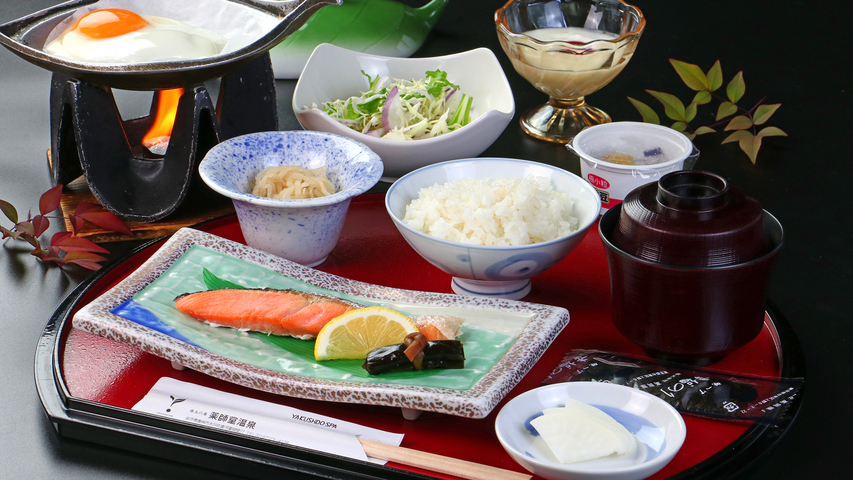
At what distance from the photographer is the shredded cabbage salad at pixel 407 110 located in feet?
6.57

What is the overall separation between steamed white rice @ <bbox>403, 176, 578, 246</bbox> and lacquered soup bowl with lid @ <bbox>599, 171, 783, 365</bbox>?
0.59ft

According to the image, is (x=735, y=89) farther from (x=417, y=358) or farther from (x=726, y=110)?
(x=417, y=358)

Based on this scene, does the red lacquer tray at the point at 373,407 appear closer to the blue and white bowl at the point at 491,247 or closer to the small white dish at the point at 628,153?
the blue and white bowl at the point at 491,247

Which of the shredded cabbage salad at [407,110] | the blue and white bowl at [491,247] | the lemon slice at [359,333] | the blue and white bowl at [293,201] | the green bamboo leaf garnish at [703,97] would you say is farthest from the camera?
the green bamboo leaf garnish at [703,97]

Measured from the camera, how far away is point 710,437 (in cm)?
110

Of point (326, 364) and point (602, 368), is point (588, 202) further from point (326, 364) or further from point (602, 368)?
point (326, 364)

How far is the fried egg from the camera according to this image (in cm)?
169

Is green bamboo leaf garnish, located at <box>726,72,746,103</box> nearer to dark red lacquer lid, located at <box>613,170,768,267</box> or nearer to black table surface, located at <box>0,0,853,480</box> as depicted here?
black table surface, located at <box>0,0,853,480</box>

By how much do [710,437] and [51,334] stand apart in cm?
110

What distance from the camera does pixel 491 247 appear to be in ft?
4.38

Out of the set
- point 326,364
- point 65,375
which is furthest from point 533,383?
point 65,375

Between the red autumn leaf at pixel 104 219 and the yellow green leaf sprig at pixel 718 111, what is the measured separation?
1404 mm

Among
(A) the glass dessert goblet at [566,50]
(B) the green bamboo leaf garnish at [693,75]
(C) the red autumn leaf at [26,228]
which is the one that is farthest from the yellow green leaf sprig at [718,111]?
(C) the red autumn leaf at [26,228]

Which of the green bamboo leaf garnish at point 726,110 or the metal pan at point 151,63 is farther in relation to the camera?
the green bamboo leaf garnish at point 726,110
